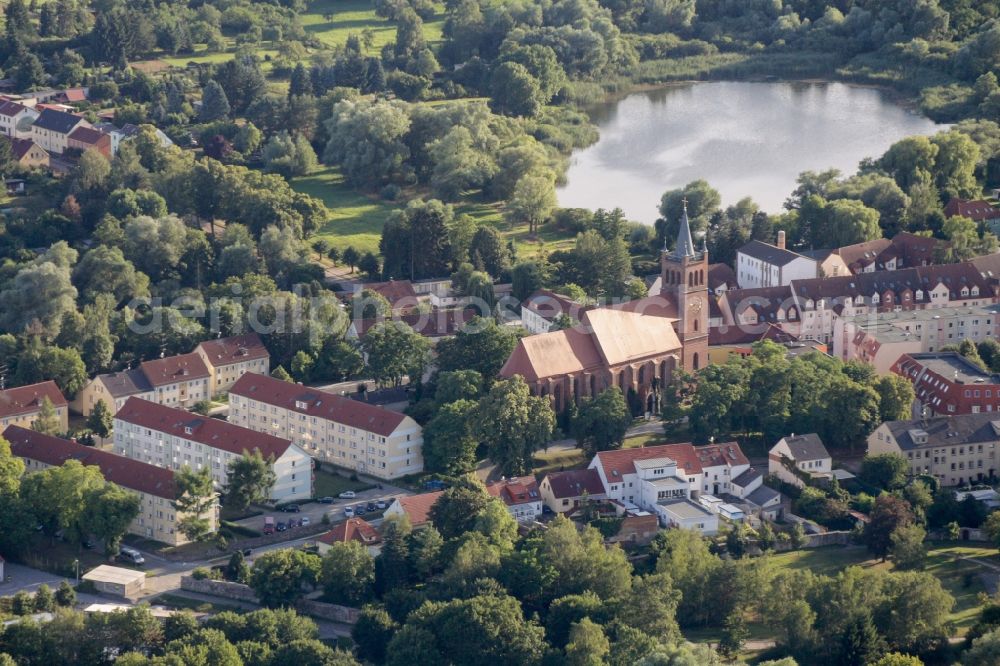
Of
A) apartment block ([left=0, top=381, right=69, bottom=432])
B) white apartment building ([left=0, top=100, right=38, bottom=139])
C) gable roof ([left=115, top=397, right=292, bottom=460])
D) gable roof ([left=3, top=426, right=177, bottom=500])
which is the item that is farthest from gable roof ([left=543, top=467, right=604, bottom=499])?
white apartment building ([left=0, top=100, right=38, bottom=139])

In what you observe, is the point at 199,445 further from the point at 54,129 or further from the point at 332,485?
the point at 54,129

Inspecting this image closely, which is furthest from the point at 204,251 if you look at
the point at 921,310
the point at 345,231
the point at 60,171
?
the point at 921,310

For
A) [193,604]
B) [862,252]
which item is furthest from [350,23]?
[193,604]

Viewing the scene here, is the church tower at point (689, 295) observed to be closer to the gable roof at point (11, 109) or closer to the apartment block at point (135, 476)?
the apartment block at point (135, 476)

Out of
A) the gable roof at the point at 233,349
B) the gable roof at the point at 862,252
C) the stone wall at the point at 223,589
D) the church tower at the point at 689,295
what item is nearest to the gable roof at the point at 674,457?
the church tower at the point at 689,295

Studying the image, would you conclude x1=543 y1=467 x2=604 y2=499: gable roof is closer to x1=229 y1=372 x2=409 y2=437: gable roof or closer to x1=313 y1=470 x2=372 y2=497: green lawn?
x1=229 y1=372 x2=409 y2=437: gable roof

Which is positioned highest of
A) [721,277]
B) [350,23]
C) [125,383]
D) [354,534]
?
[350,23]
